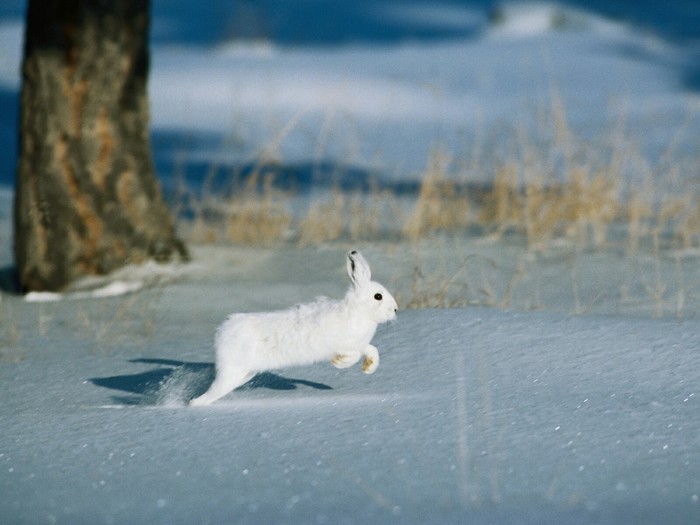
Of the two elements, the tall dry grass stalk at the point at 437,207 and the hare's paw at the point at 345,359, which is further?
the tall dry grass stalk at the point at 437,207

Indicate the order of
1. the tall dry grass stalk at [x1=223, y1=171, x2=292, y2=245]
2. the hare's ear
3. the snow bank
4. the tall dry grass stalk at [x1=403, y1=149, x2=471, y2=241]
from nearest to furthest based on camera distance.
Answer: the snow bank
the hare's ear
the tall dry grass stalk at [x1=403, y1=149, x2=471, y2=241]
the tall dry grass stalk at [x1=223, y1=171, x2=292, y2=245]

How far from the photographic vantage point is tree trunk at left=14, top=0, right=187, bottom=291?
4105mm

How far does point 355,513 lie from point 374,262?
2677 millimetres

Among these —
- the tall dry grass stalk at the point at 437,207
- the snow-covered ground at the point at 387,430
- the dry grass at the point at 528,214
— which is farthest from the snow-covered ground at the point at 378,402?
the tall dry grass stalk at the point at 437,207

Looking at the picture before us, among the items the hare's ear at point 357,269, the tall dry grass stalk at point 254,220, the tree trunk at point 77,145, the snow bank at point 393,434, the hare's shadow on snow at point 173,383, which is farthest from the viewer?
the tall dry grass stalk at point 254,220

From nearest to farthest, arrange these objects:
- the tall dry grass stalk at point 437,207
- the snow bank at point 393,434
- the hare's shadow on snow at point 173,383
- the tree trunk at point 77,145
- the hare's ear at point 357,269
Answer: the snow bank at point 393,434
the hare's ear at point 357,269
the hare's shadow on snow at point 173,383
the tree trunk at point 77,145
the tall dry grass stalk at point 437,207

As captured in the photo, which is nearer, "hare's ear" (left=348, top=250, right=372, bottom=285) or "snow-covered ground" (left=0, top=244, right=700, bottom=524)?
"snow-covered ground" (left=0, top=244, right=700, bottom=524)

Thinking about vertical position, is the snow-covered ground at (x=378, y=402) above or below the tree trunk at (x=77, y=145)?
below

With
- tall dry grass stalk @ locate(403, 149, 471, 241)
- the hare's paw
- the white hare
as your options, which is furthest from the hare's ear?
tall dry grass stalk @ locate(403, 149, 471, 241)

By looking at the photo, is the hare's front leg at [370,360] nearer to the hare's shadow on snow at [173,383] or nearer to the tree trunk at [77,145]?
the hare's shadow on snow at [173,383]

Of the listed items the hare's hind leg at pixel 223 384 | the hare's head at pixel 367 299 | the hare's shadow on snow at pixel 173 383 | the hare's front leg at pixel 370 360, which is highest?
the hare's head at pixel 367 299

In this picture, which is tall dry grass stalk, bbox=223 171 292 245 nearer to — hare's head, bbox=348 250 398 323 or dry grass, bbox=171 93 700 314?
dry grass, bbox=171 93 700 314

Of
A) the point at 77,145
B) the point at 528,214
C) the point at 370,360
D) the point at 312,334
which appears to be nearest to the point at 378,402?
the point at 370,360

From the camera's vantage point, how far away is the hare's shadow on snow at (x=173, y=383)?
8.37 ft
